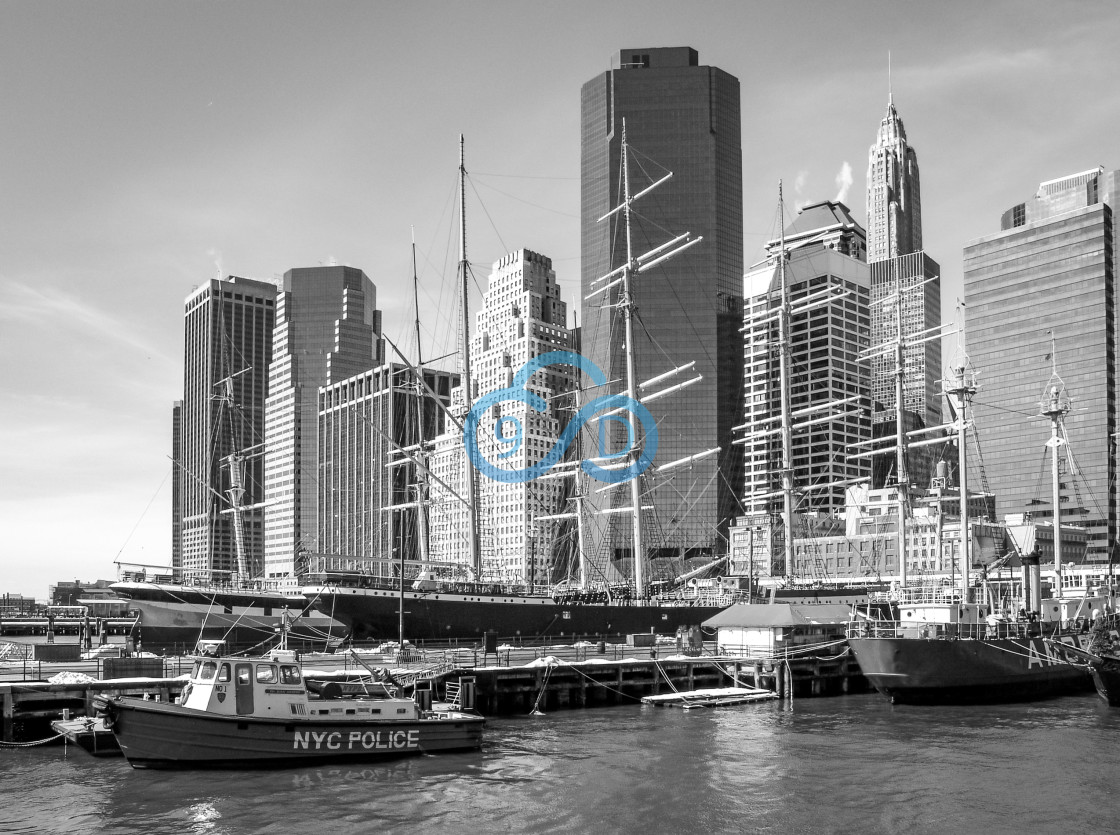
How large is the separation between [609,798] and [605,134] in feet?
562

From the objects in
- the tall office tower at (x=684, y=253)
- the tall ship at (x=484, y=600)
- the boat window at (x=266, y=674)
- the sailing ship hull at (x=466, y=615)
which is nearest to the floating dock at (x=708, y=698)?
the tall ship at (x=484, y=600)

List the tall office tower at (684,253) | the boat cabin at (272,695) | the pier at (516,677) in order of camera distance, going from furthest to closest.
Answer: the tall office tower at (684,253)
the pier at (516,677)
the boat cabin at (272,695)

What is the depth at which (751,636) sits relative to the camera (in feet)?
188

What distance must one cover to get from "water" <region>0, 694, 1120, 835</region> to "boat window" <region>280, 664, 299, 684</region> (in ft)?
8.72

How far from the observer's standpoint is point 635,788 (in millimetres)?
30516

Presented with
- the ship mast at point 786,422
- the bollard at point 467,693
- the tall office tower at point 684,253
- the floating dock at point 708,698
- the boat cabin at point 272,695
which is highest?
the tall office tower at point 684,253

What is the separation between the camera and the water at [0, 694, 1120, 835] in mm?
26859

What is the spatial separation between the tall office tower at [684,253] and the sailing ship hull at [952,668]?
119557 millimetres

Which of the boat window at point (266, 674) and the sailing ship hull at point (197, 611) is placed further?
the sailing ship hull at point (197, 611)

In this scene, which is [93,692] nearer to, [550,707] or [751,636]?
[550,707]

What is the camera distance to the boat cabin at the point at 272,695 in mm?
32625

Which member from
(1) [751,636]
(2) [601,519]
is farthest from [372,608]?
(2) [601,519]

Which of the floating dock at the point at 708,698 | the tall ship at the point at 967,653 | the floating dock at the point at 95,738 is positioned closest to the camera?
the floating dock at the point at 95,738

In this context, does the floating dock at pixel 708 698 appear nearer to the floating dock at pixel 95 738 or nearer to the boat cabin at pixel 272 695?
the boat cabin at pixel 272 695
